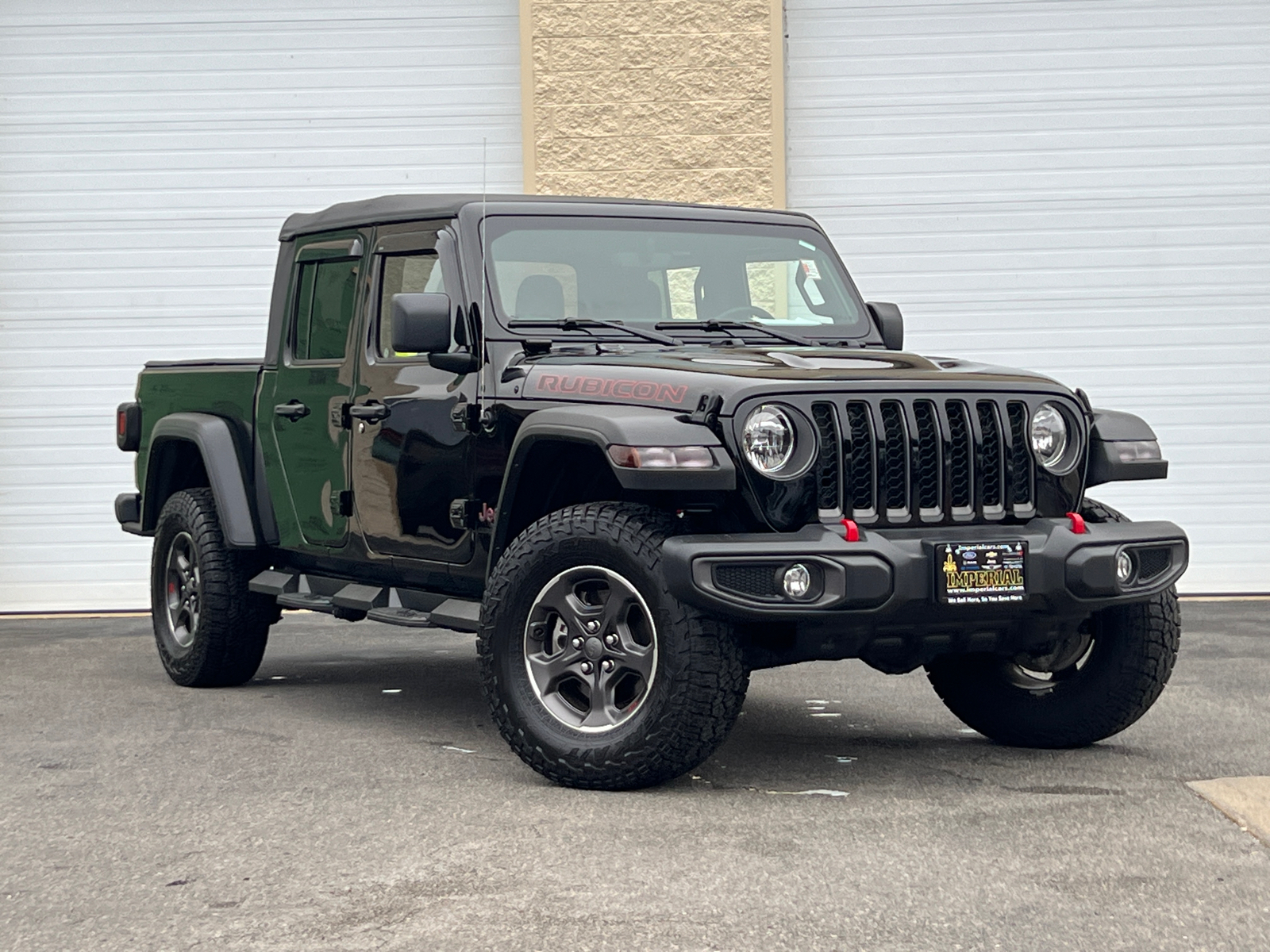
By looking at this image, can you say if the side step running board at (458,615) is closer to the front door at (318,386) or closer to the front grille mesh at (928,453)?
the front door at (318,386)

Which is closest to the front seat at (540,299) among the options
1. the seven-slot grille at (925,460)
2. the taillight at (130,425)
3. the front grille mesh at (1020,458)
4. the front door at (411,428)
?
the front door at (411,428)

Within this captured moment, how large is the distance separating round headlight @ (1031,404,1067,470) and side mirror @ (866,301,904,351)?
130 centimetres

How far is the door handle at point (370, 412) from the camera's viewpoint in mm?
7105

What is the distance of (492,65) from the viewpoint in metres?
12.9

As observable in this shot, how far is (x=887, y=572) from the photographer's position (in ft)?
18.0

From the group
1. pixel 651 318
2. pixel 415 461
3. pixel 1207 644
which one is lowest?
pixel 1207 644

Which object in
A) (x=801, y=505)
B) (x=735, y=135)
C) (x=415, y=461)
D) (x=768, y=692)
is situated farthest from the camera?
(x=735, y=135)

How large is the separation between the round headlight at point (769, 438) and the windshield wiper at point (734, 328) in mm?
1298

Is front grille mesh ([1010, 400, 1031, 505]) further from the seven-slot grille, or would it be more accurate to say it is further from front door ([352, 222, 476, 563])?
front door ([352, 222, 476, 563])

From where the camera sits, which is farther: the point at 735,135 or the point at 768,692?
the point at 735,135

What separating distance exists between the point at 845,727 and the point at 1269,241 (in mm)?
7044

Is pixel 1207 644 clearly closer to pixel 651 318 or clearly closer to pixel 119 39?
pixel 651 318

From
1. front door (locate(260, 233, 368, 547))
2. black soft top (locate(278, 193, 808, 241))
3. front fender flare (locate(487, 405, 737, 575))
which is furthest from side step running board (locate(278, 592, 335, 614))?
front fender flare (locate(487, 405, 737, 575))

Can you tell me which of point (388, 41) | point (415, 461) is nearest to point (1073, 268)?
point (388, 41)
